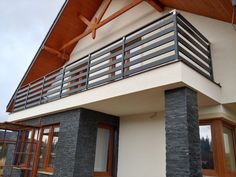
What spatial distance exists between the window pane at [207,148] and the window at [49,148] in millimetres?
4618

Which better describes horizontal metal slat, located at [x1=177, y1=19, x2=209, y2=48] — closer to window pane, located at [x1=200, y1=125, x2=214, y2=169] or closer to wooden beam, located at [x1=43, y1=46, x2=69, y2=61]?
window pane, located at [x1=200, y1=125, x2=214, y2=169]

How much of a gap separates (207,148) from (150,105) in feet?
5.84

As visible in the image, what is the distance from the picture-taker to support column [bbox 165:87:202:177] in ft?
12.2

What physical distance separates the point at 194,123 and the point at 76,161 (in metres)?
3.50

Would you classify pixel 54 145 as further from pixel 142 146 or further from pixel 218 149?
pixel 218 149

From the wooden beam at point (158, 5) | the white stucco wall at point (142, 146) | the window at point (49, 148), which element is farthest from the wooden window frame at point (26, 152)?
the wooden beam at point (158, 5)

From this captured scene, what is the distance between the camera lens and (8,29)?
16531mm

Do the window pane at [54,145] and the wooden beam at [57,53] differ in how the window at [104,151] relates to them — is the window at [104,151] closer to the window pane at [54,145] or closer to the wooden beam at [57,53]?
the window pane at [54,145]

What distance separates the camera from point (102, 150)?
7.07 metres

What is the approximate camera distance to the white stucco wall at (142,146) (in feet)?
19.6

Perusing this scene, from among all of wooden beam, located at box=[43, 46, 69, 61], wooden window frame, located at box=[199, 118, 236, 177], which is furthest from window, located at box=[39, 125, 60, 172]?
wooden window frame, located at box=[199, 118, 236, 177]

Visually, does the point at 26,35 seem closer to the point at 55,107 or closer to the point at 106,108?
the point at 55,107

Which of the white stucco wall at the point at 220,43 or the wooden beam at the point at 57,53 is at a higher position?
the wooden beam at the point at 57,53

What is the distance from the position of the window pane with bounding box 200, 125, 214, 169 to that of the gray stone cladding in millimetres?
2978
